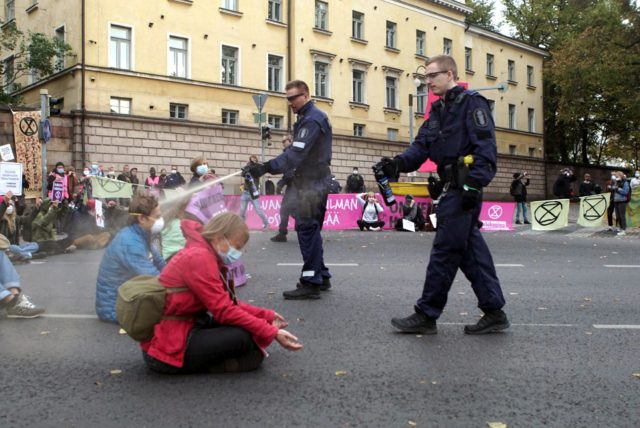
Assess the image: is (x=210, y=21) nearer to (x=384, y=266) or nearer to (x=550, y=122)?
(x=384, y=266)

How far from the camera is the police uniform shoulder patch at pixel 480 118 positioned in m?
5.18

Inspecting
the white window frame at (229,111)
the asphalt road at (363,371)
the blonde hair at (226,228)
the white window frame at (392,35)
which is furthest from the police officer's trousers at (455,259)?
the white window frame at (392,35)

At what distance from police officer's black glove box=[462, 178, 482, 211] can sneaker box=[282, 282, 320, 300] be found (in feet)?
7.90

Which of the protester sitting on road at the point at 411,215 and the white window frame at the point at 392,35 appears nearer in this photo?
the protester sitting on road at the point at 411,215

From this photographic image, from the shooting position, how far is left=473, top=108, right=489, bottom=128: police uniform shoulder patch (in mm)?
5176

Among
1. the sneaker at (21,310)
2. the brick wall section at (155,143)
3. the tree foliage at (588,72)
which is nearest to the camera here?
the sneaker at (21,310)

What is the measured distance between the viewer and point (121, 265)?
5.99 metres

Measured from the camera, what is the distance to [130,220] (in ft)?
19.9

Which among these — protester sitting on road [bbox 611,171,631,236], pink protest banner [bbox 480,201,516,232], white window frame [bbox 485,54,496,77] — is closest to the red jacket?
protester sitting on road [bbox 611,171,631,236]

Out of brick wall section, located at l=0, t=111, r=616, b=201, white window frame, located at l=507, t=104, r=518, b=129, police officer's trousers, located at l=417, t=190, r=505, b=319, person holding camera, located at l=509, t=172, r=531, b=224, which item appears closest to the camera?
police officer's trousers, located at l=417, t=190, r=505, b=319

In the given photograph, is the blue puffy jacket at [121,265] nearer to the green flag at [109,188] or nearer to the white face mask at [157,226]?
the white face mask at [157,226]

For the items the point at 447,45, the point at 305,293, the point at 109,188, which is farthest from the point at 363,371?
the point at 447,45

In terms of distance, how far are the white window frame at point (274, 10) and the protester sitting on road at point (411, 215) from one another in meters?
18.9

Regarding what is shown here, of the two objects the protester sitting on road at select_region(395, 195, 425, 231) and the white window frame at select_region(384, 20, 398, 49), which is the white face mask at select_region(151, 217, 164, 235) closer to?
the protester sitting on road at select_region(395, 195, 425, 231)
